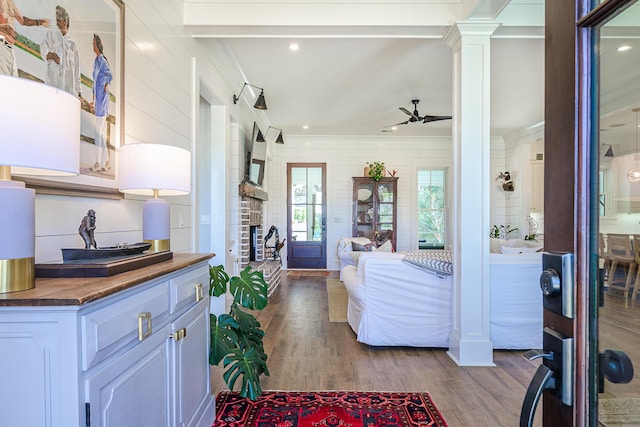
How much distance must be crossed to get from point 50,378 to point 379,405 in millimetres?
1859

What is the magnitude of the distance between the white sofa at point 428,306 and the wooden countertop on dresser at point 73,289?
88.3 inches

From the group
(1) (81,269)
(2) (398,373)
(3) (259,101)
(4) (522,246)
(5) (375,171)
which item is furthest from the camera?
(5) (375,171)

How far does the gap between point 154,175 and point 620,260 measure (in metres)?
1.67

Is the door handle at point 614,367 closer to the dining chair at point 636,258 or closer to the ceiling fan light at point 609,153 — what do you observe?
the dining chair at point 636,258

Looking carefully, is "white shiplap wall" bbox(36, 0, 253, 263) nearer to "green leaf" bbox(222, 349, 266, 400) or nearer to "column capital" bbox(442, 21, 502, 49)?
"green leaf" bbox(222, 349, 266, 400)

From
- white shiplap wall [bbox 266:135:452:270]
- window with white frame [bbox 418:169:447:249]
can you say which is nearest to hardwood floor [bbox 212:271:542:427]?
white shiplap wall [bbox 266:135:452:270]

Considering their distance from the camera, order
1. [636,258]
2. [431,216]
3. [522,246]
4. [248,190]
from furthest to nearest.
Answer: [431,216], [248,190], [522,246], [636,258]

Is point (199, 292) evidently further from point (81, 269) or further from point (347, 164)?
point (347, 164)

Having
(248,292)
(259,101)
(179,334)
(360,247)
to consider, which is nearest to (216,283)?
(248,292)

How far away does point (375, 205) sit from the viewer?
748cm

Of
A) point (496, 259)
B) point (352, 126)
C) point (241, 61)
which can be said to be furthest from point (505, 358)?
point (352, 126)

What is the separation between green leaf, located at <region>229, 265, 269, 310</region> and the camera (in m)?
2.25

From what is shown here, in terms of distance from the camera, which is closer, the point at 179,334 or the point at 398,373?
the point at 179,334

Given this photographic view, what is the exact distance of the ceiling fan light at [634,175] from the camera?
57 centimetres
